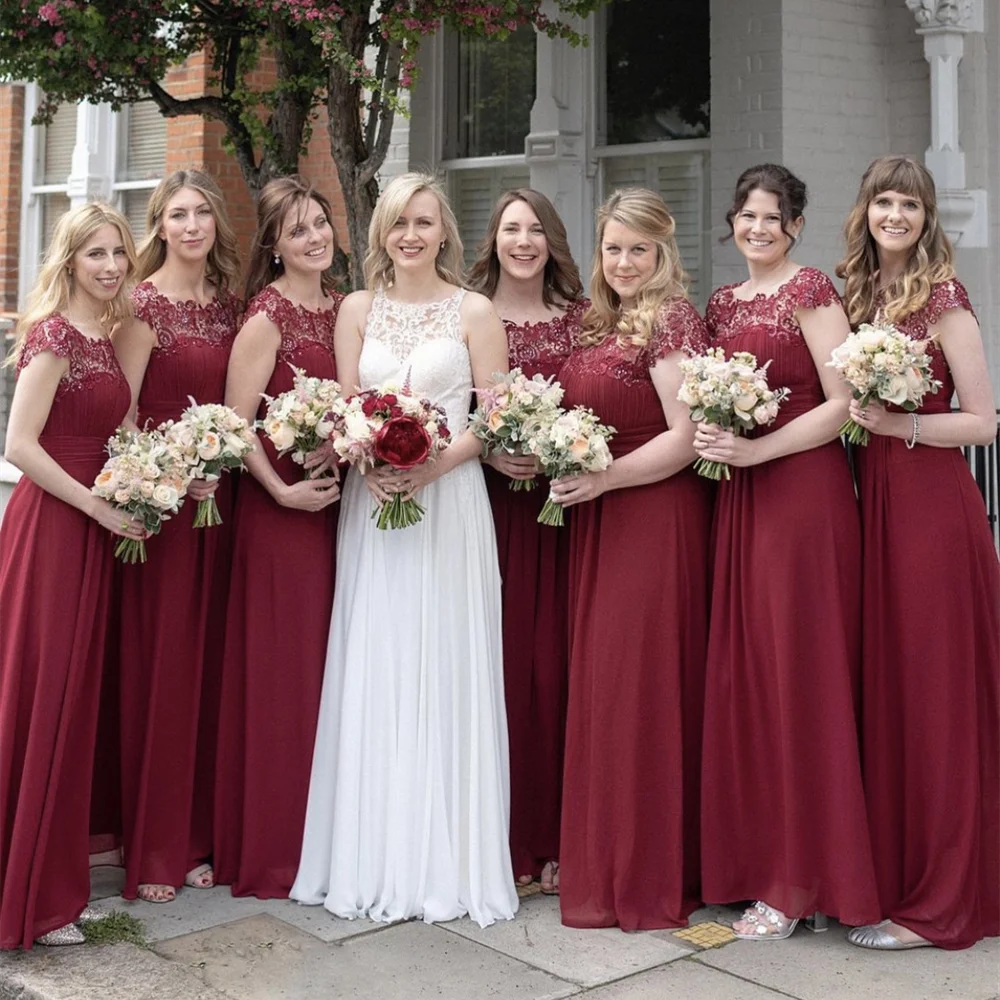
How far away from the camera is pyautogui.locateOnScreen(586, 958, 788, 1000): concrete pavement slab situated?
4.58m

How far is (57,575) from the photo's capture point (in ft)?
17.0

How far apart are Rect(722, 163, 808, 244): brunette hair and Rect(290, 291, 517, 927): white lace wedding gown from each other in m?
1.08

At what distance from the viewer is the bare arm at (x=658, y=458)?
5.18m

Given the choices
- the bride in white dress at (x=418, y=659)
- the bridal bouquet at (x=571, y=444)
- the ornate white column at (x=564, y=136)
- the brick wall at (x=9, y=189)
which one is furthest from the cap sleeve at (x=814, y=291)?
the brick wall at (x=9, y=189)

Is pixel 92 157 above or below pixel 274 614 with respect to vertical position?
above

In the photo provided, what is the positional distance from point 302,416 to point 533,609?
115 centimetres

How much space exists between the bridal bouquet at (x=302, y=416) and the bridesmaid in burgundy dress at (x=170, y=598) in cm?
49

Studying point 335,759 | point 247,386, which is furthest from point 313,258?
point 335,759

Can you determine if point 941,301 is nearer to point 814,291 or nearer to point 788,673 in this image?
point 814,291

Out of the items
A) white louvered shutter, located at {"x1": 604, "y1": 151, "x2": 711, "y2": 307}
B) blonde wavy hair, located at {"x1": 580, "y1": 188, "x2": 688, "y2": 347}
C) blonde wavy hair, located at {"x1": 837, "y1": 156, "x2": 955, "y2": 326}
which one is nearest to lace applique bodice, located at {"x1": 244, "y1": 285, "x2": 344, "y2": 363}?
blonde wavy hair, located at {"x1": 580, "y1": 188, "x2": 688, "y2": 347}

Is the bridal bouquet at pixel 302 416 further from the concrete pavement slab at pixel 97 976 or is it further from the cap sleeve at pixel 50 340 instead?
the concrete pavement slab at pixel 97 976

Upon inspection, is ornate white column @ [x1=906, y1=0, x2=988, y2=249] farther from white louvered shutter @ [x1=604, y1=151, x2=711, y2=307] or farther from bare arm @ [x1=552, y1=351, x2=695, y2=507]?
bare arm @ [x1=552, y1=351, x2=695, y2=507]

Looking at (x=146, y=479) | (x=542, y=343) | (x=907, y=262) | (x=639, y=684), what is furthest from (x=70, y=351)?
(x=907, y=262)

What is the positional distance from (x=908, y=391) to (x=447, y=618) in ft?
5.81
